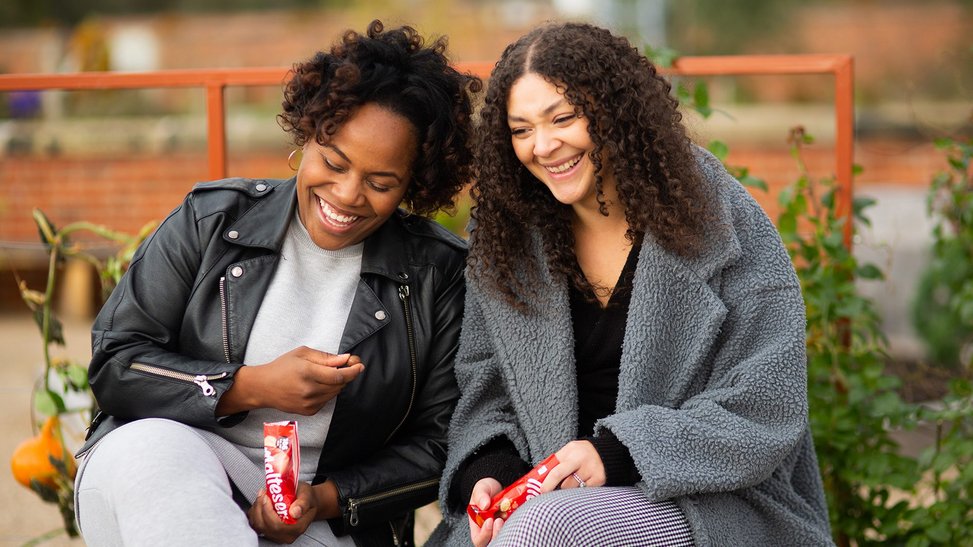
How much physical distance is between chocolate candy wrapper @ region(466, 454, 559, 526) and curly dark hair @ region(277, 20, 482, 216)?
2.44 feet

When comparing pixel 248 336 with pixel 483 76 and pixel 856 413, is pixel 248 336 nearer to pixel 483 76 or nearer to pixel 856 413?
pixel 483 76

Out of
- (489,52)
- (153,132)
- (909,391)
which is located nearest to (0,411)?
(153,132)

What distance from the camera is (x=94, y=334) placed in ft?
8.39

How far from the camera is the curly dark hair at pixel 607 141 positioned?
247 centimetres

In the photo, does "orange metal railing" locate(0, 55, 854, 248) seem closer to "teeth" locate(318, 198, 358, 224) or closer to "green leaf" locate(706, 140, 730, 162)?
"green leaf" locate(706, 140, 730, 162)

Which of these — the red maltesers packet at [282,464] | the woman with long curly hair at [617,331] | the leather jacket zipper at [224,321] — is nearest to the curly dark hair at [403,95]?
the woman with long curly hair at [617,331]

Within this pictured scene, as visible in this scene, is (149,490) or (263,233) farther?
(263,233)

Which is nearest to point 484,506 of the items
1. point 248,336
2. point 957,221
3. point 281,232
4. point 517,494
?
point 517,494

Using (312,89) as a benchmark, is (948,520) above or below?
below

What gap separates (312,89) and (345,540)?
102 cm

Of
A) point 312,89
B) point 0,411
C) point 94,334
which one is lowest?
point 0,411

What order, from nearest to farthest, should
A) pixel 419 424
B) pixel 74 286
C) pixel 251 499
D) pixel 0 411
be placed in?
1. pixel 251 499
2. pixel 419 424
3. pixel 0 411
4. pixel 74 286

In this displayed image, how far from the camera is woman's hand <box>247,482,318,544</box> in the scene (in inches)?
94.0

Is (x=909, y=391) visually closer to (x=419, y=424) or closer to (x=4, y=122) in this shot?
(x=419, y=424)
